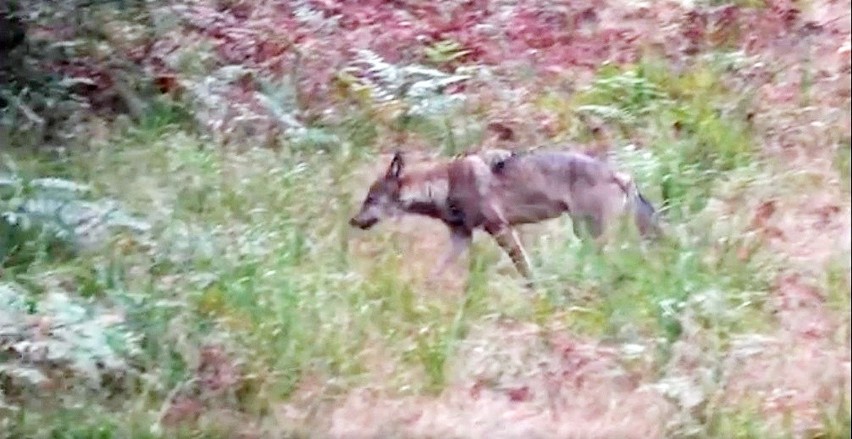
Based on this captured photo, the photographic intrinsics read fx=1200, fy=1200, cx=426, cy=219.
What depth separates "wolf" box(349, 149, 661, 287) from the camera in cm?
167

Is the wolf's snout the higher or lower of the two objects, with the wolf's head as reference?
lower

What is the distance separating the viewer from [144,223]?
5.67 ft

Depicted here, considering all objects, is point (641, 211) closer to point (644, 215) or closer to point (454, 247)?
point (644, 215)

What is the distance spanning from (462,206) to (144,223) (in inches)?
18.1

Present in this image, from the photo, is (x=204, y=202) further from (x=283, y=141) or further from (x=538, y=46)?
(x=538, y=46)

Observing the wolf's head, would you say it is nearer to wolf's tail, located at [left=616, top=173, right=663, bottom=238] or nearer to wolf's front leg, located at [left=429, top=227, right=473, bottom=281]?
wolf's front leg, located at [left=429, top=227, right=473, bottom=281]

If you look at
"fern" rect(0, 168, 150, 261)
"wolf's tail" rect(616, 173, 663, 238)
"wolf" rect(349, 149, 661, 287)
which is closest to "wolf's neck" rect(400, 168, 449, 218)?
"wolf" rect(349, 149, 661, 287)

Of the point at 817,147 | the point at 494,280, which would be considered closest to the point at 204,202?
the point at 494,280

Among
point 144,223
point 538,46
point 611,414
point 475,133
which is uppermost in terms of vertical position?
point 538,46

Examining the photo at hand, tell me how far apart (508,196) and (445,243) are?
112mm

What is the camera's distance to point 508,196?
1703mm

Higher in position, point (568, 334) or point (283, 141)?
point (283, 141)

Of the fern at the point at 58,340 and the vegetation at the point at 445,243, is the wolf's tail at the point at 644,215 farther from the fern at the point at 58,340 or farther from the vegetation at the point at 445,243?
the fern at the point at 58,340

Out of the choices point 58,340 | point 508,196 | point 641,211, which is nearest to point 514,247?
point 508,196
